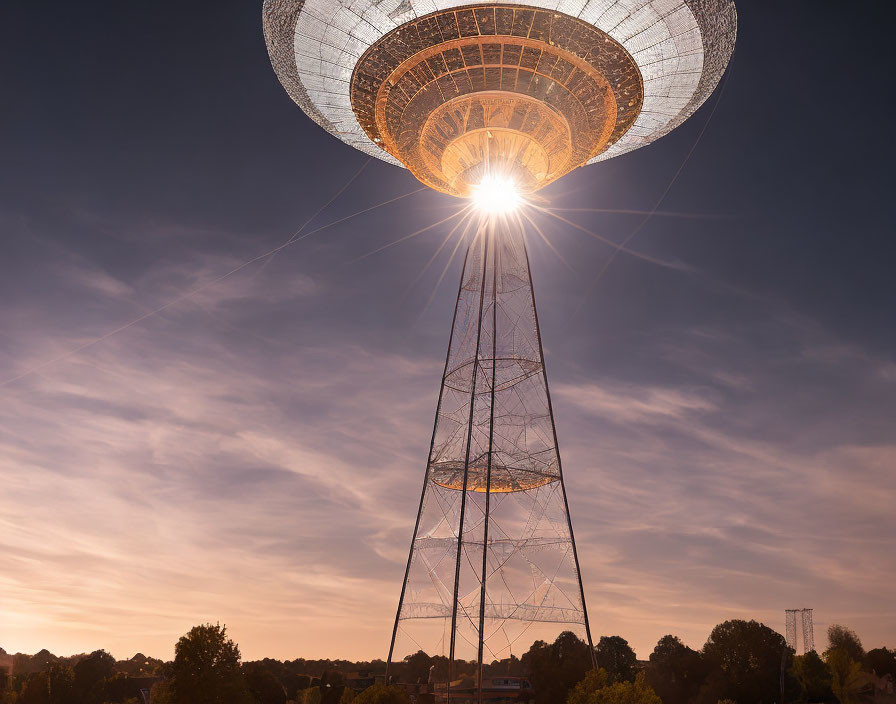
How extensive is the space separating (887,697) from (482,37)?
81019 millimetres

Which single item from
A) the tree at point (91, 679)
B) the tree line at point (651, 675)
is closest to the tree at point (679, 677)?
the tree line at point (651, 675)

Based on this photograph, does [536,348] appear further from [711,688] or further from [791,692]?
[791,692]

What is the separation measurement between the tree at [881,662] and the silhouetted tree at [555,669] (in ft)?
158

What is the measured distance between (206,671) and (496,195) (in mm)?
26565

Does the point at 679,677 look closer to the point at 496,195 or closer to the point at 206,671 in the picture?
the point at 206,671

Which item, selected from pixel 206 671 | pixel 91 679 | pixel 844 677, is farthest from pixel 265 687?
pixel 844 677

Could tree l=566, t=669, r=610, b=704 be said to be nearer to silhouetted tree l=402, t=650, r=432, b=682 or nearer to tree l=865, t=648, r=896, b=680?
silhouetted tree l=402, t=650, r=432, b=682

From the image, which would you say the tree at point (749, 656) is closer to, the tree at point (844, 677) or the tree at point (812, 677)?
the tree at point (812, 677)

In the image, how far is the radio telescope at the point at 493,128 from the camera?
25812 millimetres

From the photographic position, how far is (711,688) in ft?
205

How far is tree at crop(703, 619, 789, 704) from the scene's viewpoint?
211 feet

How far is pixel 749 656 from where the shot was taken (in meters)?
72.0

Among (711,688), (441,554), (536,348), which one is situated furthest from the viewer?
(711,688)

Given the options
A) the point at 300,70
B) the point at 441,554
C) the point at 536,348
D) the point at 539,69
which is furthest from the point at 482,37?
the point at 441,554
